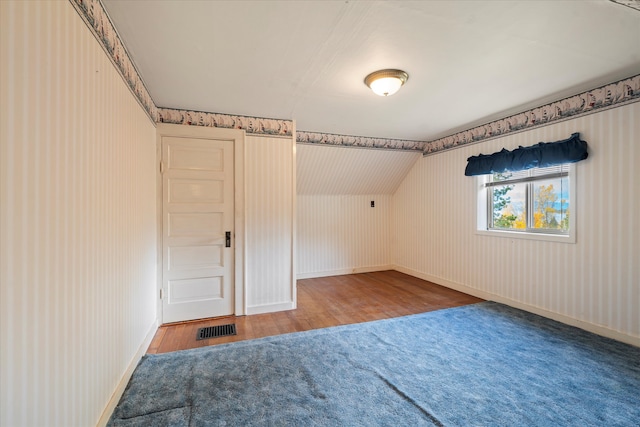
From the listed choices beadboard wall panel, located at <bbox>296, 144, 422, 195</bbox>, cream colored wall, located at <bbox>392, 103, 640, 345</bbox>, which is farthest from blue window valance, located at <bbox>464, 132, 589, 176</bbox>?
beadboard wall panel, located at <bbox>296, 144, 422, 195</bbox>

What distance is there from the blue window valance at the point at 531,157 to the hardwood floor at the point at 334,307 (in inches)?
72.9

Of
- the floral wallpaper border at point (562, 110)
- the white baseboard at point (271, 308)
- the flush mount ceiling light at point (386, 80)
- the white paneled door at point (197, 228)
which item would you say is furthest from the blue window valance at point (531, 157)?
the white paneled door at point (197, 228)

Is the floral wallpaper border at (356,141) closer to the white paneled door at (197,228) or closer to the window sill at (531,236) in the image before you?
the white paneled door at (197,228)

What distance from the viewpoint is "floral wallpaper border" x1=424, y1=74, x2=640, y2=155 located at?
2.47 m

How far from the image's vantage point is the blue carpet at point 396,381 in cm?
164

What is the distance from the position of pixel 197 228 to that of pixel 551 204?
4177 mm

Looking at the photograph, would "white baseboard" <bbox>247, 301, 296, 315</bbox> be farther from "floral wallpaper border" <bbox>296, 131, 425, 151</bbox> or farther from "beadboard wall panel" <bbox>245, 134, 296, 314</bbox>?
"floral wallpaper border" <bbox>296, 131, 425, 151</bbox>

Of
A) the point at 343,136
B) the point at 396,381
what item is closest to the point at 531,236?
the point at 396,381

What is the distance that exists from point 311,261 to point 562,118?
13.3 feet

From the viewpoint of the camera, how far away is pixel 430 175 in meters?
4.73

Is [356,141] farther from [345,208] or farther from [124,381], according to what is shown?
[124,381]

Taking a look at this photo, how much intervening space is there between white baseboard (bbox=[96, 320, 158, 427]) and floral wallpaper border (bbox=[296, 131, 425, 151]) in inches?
120

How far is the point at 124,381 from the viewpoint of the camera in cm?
188

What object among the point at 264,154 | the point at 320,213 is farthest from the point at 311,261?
the point at 264,154
